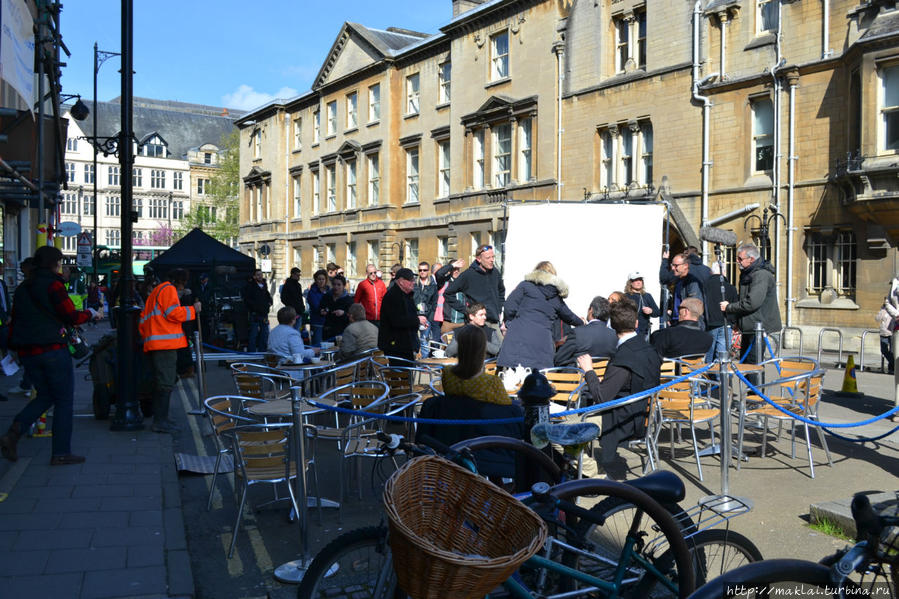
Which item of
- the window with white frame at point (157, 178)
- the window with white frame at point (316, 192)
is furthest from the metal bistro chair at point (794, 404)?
the window with white frame at point (157, 178)

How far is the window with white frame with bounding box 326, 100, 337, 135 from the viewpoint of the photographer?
42.0 metres

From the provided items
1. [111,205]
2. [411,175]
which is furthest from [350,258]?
[111,205]

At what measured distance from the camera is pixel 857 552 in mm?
2686

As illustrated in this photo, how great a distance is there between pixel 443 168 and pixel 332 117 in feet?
35.4

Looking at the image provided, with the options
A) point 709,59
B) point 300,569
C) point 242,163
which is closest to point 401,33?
point 242,163

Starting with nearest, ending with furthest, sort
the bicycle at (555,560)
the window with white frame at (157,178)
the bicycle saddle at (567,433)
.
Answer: the bicycle at (555,560), the bicycle saddle at (567,433), the window with white frame at (157,178)

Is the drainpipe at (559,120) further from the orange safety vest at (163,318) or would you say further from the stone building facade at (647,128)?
the orange safety vest at (163,318)

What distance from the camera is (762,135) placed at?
2227cm

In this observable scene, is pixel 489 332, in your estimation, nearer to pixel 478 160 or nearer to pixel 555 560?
pixel 555 560

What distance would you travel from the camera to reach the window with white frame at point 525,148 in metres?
29.3

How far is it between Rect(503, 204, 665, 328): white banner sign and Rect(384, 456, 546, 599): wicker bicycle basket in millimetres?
11919

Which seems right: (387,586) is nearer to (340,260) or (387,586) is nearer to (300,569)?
(300,569)

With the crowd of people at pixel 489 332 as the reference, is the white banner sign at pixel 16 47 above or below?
above

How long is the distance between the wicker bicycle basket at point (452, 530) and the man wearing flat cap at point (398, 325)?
22.5 feet
